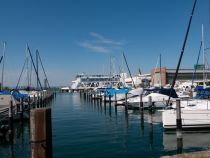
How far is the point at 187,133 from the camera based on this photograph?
67.8 ft

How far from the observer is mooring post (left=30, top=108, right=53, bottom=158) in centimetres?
564

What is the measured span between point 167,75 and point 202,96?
291 ft

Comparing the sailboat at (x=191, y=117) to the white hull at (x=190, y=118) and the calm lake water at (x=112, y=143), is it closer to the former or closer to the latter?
the white hull at (x=190, y=118)

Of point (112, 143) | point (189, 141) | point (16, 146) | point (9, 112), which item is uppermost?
point (9, 112)

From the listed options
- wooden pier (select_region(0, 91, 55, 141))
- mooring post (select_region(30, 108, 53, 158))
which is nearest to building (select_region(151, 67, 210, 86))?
wooden pier (select_region(0, 91, 55, 141))

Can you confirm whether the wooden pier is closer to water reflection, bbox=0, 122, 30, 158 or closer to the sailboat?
water reflection, bbox=0, 122, 30, 158

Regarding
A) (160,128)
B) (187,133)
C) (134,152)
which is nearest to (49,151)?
(134,152)

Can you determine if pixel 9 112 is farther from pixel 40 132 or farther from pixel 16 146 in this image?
pixel 40 132

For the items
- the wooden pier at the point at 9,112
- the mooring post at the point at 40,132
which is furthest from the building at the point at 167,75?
the mooring post at the point at 40,132

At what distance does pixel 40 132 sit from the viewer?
5.73 m

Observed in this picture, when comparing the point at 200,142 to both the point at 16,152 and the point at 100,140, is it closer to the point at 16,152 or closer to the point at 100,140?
the point at 100,140

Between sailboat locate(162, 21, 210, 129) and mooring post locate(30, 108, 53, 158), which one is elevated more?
mooring post locate(30, 108, 53, 158)

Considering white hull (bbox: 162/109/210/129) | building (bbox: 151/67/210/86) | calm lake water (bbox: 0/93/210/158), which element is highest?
building (bbox: 151/67/210/86)

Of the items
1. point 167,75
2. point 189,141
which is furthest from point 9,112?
point 167,75
